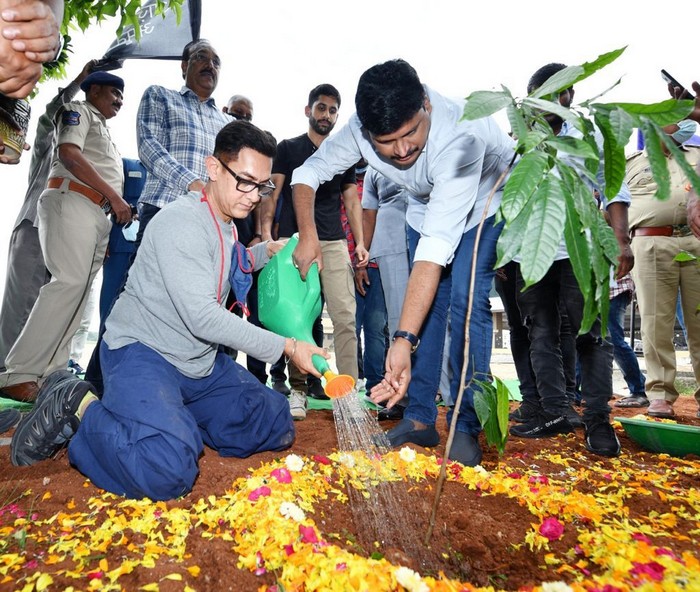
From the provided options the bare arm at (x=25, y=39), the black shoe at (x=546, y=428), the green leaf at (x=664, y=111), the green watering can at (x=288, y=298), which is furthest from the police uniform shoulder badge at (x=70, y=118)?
the black shoe at (x=546, y=428)

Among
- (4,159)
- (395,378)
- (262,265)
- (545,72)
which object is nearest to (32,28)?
(4,159)

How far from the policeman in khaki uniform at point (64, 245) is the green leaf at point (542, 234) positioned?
272cm

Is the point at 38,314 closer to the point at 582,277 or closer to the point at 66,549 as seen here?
the point at 66,549

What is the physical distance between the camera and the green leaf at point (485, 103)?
849 millimetres

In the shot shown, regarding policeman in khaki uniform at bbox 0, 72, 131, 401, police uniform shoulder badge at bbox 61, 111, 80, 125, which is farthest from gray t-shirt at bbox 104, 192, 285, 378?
police uniform shoulder badge at bbox 61, 111, 80, 125

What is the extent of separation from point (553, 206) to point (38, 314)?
2857mm

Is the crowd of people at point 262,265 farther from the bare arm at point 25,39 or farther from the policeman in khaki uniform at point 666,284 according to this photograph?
the bare arm at point 25,39

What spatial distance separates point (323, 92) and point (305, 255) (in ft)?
6.37

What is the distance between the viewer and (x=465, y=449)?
1.92 m

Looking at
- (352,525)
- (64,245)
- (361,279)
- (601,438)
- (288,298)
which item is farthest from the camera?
(361,279)

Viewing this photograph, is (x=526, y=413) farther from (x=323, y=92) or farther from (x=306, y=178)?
(x=323, y=92)

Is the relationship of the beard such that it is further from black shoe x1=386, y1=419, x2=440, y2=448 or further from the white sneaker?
black shoe x1=386, y1=419, x2=440, y2=448

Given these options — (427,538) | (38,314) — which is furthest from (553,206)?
(38,314)

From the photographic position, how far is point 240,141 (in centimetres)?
193
